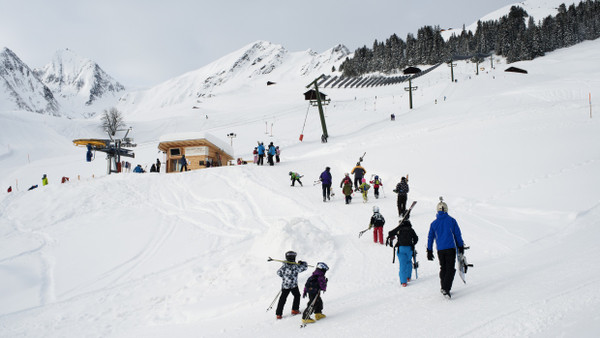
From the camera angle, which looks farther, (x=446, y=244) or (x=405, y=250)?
(x=405, y=250)

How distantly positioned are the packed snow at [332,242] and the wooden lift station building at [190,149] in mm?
4851

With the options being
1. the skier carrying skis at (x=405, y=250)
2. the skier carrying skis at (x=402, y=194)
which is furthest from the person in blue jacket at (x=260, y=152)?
the skier carrying skis at (x=405, y=250)

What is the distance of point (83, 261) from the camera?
36.3 feet

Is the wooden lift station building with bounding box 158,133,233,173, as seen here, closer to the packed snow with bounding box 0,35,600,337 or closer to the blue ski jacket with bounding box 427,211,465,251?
the packed snow with bounding box 0,35,600,337

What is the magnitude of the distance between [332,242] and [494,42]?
113027 mm

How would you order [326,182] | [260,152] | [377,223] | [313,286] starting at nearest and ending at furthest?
[313,286] < [377,223] < [326,182] < [260,152]

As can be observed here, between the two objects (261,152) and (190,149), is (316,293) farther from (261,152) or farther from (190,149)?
(190,149)

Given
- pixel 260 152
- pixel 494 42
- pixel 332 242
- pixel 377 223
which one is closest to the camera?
pixel 377 223

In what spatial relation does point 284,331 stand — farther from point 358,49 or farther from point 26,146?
point 358,49

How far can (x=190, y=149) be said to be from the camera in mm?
26656

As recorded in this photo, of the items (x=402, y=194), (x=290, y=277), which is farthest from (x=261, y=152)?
(x=290, y=277)

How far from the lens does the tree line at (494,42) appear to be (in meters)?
88.6

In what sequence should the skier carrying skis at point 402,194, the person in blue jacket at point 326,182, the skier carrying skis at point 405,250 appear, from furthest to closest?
the person in blue jacket at point 326,182 < the skier carrying skis at point 402,194 < the skier carrying skis at point 405,250

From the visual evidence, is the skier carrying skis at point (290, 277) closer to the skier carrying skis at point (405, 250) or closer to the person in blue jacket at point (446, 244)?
the skier carrying skis at point (405, 250)
